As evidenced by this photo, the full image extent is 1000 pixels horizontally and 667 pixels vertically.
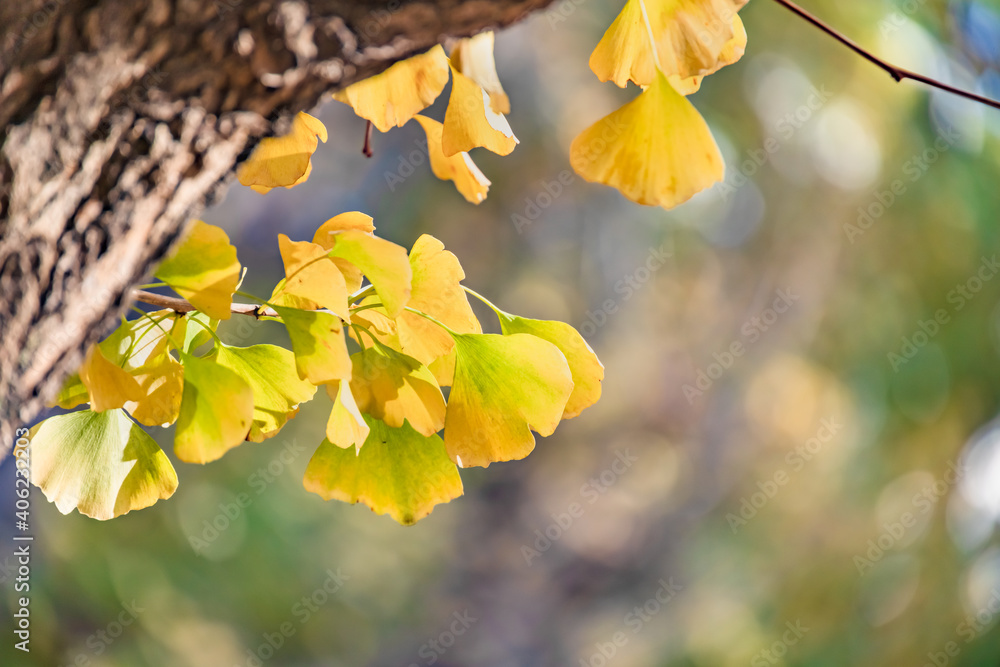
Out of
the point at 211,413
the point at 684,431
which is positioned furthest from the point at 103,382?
the point at 684,431

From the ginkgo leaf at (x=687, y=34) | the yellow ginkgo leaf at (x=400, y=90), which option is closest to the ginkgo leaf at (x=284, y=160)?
the yellow ginkgo leaf at (x=400, y=90)

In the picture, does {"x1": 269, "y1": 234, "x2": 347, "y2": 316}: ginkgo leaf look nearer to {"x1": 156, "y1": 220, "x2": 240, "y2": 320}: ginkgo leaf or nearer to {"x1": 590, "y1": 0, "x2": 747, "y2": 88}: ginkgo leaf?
{"x1": 156, "y1": 220, "x2": 240, "y2": 320}: ginkgo leaf

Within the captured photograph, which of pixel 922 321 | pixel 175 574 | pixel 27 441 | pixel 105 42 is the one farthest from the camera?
pixel 922 321

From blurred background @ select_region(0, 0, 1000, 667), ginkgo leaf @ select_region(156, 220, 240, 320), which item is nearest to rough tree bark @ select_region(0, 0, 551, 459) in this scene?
ginkgo leaf @ select_region(156, 220, 240, 320)

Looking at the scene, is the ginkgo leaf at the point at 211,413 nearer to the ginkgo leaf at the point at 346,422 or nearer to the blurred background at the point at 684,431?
the ginkgo leaf at the point at 346,422

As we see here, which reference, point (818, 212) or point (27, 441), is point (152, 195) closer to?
point (27, 441)

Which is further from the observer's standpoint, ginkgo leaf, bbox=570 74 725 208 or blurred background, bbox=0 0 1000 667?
blurred background, bbox=0 0 1000 667

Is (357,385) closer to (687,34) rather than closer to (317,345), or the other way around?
(317,345)

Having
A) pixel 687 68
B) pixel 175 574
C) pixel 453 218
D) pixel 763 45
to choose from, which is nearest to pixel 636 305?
pixel 453 218
